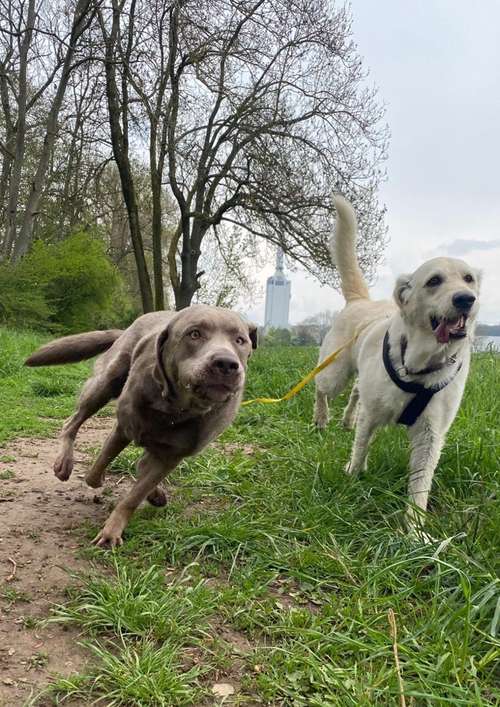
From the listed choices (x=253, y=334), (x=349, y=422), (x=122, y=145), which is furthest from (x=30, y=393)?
(x=122, y=145)

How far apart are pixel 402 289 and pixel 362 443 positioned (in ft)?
3.37

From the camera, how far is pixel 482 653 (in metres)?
1.91

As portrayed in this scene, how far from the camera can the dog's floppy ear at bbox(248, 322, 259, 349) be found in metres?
3.18

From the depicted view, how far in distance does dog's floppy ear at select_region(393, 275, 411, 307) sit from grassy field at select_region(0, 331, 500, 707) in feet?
3.47

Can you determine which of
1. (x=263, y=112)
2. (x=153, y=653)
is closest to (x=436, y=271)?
(x=153, y=653)

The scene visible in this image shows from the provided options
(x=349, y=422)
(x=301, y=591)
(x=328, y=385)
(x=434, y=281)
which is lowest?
(x=301, y=591)

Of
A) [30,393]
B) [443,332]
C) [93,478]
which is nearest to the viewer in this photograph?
[443,332]

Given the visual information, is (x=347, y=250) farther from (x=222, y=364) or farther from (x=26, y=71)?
(x=26, y=71)

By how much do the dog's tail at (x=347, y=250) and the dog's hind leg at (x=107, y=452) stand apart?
2.91 metres

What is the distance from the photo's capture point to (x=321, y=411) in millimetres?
5398

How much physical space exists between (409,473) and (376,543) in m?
0.82

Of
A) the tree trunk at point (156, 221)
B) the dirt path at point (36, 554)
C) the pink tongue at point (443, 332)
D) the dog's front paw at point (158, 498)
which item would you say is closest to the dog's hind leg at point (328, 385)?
the pink tongue at point (443, 332)

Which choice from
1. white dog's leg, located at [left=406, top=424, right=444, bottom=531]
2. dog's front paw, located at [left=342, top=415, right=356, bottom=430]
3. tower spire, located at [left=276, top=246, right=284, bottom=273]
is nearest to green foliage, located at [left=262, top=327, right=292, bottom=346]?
tower spire, located at [left=276, top=246, right=284, bottom=273]

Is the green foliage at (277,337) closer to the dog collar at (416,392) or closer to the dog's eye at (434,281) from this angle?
the dog collar at (416,392)
